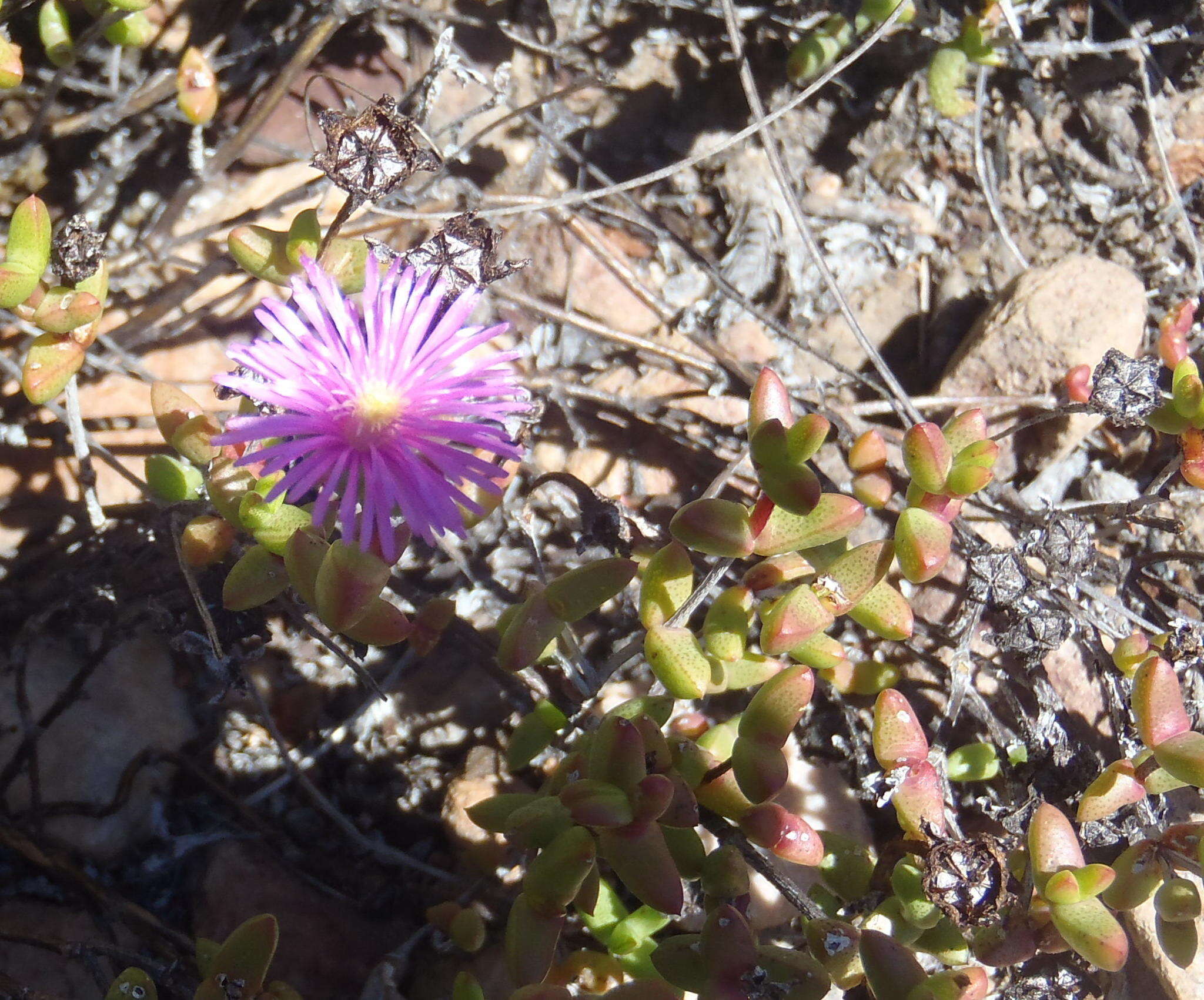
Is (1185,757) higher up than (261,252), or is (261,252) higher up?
(261,252)

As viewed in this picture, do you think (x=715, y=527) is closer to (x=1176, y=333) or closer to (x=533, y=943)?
(x=533, y=943)

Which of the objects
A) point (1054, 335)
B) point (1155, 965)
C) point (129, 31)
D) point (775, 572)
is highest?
point (129, 31)

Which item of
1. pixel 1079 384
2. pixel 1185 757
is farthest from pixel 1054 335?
pixel 1185 757

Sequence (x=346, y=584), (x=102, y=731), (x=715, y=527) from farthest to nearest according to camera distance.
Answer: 1. (x=102, y=731)
2. (x=715, y=527)
3. (x=346, y=584)

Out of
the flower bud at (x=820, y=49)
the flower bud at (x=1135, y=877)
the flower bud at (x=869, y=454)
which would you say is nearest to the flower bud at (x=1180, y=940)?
the flower bud at (x=1135, y=877)

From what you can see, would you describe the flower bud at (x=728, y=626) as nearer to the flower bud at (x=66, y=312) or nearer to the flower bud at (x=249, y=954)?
the flower bud at (x=249, y=954)

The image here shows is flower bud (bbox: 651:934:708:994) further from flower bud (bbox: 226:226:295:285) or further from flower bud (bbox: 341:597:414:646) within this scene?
flower bud (bbox: 226:226:295:285)

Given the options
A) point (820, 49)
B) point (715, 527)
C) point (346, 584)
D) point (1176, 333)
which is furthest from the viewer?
point (820, 49)
